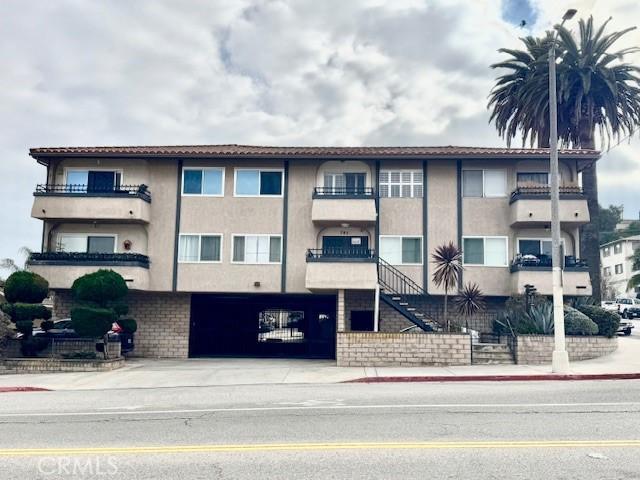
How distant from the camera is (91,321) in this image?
1973 cm

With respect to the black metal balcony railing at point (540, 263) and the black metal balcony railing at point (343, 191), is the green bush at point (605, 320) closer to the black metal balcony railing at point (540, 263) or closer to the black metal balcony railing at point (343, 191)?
the black metal balcony railing at point (540, 263)

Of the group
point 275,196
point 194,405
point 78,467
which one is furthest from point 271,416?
point 275,196

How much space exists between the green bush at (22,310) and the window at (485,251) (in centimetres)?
1646

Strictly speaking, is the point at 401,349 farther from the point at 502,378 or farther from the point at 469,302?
the point at 502,378

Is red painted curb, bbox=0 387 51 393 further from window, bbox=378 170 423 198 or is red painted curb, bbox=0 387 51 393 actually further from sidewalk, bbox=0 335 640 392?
window, bbox=378 170 423 198

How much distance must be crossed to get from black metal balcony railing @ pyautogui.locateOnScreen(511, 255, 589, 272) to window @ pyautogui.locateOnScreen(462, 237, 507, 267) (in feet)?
2.49

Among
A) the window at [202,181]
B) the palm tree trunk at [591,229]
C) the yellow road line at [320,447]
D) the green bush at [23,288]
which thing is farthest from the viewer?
→ the palm tree trunk at [591,229]

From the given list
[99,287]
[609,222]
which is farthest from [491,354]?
[609,222]

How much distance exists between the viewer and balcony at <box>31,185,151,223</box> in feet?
75.9

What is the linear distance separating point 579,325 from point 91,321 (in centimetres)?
1713

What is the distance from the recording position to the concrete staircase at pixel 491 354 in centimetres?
1939

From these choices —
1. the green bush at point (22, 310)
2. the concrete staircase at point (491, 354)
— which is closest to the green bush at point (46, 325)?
the green bush at point (22, 310)

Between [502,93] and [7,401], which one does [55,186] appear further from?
[502,93]

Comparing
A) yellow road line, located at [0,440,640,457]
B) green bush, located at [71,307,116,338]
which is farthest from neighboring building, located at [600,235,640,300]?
yellow road line, located at [0,440,640,457]
